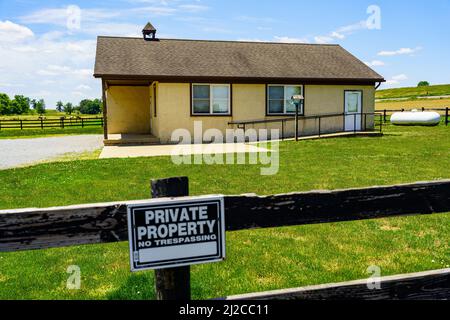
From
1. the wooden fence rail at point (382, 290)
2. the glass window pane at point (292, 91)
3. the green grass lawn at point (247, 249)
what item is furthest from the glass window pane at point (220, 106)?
the wooden fence rail at point (382, 290)

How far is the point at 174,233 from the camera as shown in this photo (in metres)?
2.59

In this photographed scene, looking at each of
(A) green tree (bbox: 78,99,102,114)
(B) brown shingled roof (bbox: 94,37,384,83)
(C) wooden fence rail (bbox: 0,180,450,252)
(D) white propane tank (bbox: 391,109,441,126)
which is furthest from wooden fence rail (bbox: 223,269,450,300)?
(A) green tree (bbox: 78,99,102,114)

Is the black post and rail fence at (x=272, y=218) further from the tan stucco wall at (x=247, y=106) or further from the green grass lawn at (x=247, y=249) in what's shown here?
the tan stucco wall at (x=247, y=106)

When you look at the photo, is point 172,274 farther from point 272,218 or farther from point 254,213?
point 272,218

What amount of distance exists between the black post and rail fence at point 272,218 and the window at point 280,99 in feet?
68.2

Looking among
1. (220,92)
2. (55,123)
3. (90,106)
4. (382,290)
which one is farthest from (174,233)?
(90,106)

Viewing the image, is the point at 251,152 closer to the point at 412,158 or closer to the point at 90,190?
the point at 412,158

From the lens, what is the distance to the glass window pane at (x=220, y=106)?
2288 centimetres

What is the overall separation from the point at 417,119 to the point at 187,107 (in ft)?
55.9

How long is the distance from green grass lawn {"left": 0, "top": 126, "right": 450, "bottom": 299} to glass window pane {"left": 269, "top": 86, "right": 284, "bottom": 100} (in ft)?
39.4

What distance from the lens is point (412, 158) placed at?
14.7 metres

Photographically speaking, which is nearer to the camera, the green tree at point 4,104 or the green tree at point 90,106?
the green tree at point 4,104

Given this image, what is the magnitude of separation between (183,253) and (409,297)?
5.41 feet
